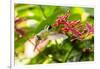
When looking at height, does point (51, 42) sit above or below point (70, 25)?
below

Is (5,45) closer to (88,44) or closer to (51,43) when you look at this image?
(51,43)

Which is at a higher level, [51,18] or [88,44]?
[51,18]
